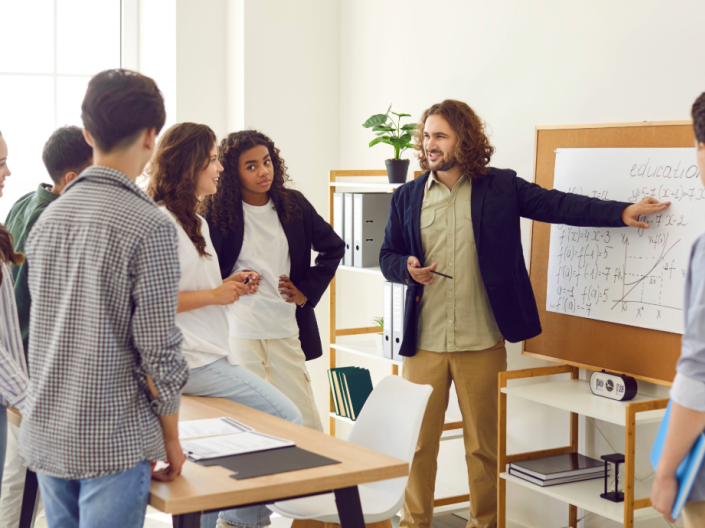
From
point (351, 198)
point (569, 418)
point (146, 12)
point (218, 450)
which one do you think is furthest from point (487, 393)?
point (146, 12)

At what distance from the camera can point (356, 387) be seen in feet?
11.8

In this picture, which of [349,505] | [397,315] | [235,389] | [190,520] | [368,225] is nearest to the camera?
[190,520]

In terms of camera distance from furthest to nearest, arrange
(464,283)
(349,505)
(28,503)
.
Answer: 1. (464,283)
2. (28,503)
3. (349,505)

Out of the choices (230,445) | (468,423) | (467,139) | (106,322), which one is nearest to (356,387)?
(468,423)

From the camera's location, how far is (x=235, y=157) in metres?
2.80

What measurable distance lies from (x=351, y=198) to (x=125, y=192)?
229 centimetres

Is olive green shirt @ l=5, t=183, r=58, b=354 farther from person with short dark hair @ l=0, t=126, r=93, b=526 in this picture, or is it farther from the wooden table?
the wooden table

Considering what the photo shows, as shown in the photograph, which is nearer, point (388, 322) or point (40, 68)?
point (388, 322)

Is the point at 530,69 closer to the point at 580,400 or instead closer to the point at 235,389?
the point at 580,400

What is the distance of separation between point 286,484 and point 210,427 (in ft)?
1.48

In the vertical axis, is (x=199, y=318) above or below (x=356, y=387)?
above

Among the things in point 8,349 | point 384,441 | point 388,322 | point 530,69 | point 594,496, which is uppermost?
point 530,69

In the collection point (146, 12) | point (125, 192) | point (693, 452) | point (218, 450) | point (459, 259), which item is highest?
point (146, 12)

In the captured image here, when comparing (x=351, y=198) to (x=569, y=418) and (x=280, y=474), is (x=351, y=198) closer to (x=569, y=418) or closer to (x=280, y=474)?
(x=569, y=418)
